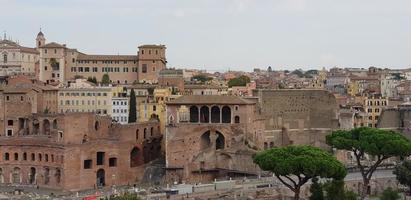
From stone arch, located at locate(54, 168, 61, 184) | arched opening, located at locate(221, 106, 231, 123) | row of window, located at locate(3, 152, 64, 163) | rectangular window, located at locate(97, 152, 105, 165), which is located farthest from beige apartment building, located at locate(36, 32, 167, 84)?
stone arch, located at locate(54, 168, 61, 184)

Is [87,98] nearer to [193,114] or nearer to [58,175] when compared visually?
[193,114]

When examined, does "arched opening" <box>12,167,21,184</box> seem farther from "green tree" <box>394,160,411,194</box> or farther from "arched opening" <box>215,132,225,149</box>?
"green tree" <box>394,160,411,194</box>

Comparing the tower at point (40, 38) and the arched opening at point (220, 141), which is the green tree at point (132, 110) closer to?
the arched opening at point (220, 141)

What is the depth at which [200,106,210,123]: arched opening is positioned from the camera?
59278mm

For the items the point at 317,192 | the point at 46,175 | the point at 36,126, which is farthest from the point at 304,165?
the point at 36,126

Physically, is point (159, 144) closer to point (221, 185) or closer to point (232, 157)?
point (232, 157)

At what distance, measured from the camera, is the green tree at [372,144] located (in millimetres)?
48750

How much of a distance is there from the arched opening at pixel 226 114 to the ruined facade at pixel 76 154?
579 centimetres

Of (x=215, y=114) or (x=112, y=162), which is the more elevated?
(x=215, y=114)

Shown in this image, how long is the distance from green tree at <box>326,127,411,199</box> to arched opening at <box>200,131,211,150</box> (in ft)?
30.1

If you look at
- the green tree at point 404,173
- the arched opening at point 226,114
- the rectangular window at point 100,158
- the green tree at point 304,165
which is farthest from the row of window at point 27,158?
the green tree at point 404,173

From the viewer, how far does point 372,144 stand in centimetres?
4931

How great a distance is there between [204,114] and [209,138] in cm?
279

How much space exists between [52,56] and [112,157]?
73.5 feet
